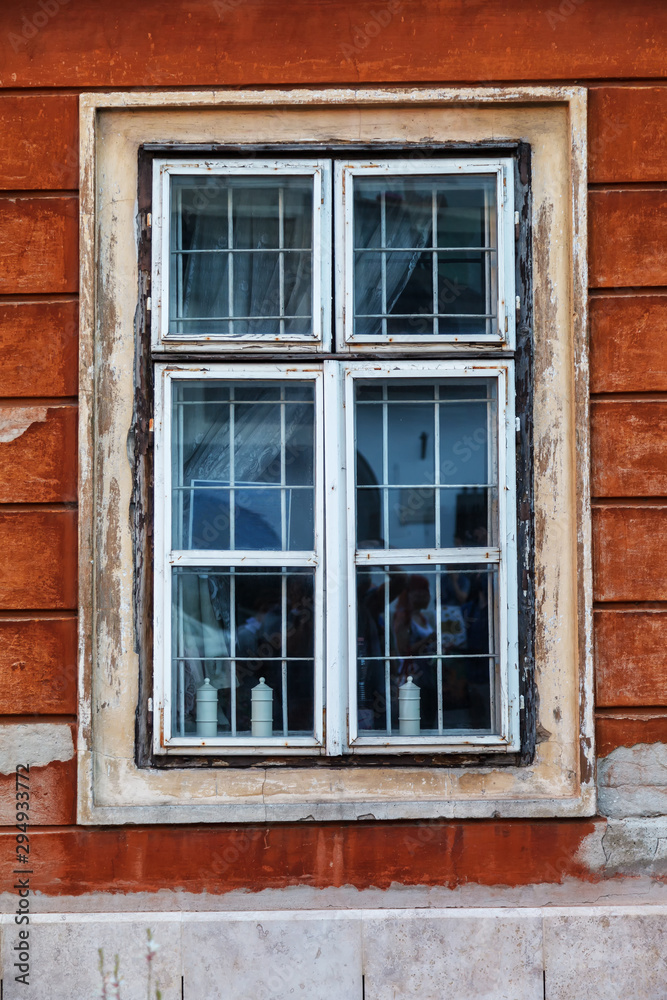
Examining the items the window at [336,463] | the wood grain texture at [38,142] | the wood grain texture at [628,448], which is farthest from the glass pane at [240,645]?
the wood grain texture at [38,142]

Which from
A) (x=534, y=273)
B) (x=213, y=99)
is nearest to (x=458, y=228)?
(x=534, y=273)

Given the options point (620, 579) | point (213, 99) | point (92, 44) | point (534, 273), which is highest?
point (92, 44)

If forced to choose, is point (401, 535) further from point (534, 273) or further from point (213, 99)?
point (213, 99)

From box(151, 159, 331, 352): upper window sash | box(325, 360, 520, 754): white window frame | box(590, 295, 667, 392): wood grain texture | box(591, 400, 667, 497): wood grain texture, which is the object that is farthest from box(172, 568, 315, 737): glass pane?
box(590, 295, 667, 392): wood grain texture

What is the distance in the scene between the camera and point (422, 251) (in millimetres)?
3814

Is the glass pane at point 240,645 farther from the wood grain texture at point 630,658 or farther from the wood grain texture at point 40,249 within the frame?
the wood grain texture at point 40,249

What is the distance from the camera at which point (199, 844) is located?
3.59 metres

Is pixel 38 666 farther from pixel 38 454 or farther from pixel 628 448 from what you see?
pixel 628 448

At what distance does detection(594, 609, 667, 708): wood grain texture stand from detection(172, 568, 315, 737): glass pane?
3.74 feet

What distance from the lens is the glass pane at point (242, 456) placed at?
3.77 metres

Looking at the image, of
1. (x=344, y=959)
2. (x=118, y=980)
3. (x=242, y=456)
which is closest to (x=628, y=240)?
(x=242, y=456)

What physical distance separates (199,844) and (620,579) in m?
1.93

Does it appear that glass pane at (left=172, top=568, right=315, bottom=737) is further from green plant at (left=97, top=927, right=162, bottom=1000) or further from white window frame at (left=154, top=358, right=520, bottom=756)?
green plant at (left=97, top=927, right=162, bottom=1000)

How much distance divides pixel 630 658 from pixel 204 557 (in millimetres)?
1718
